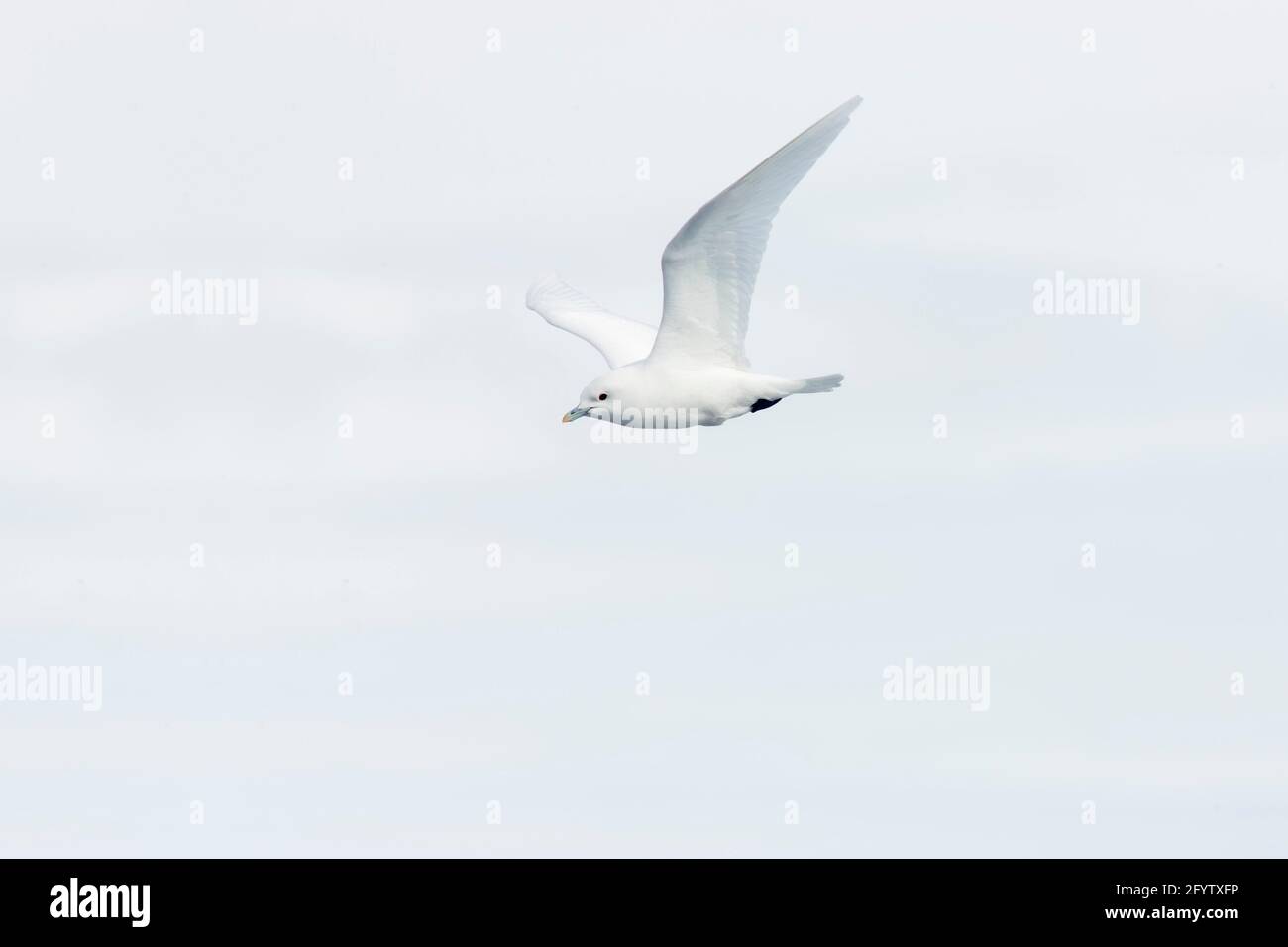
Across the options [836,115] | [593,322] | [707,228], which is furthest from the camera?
[593,322]

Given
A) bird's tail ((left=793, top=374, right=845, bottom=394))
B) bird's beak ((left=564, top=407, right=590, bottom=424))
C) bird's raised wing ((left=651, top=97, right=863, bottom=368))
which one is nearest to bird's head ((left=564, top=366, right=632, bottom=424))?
bird's beak ((left=564, top=407, right=590, bottom=424))

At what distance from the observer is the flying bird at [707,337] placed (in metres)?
35.4

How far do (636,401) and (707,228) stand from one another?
3557mm

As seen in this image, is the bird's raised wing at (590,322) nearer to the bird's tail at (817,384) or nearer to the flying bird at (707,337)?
the flying bird at (707,337)

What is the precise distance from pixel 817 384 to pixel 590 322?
988 cm

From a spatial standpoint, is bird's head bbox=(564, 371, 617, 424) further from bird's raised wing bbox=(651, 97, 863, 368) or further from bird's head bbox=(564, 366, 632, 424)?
bird's raised wing bbox=(651, 97, 863, 368)

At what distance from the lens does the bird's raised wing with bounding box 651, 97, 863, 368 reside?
3412 centimetres

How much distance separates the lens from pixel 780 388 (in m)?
36.8

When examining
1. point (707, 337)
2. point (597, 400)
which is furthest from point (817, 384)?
point (597, 400)

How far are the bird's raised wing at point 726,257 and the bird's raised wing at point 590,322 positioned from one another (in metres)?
4.58

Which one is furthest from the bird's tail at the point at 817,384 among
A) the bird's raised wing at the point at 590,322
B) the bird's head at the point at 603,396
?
the bird's raised wing at the point at 590,322

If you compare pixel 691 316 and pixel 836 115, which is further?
pixel 691 316
